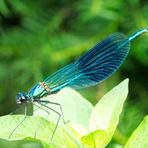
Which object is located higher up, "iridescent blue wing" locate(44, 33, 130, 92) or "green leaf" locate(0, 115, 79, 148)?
"iridescent blue wing" locate(44, 33, 130, 92)

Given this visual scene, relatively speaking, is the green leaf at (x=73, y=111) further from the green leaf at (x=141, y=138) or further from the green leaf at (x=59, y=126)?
the green leaf at (x=141, y=138)

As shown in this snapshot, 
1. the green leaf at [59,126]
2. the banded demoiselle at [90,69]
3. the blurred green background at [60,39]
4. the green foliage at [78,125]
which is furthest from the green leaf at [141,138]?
the blurred green background at [60,39]

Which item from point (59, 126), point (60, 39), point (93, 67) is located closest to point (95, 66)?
point (93, 67)

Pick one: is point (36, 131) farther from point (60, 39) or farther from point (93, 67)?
point (60, 39)

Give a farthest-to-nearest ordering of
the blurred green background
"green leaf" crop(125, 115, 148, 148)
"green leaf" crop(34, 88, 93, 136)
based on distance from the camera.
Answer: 1. the blurred green background
2. "green leaf" crop(34, 88, 93, 136)
3. "green leaf" crop(125, 115, 148, 148)

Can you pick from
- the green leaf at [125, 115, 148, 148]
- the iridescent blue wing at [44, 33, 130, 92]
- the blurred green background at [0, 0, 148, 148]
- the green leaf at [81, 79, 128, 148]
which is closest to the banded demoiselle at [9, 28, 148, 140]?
the iridescent blue wing at [44, 33, 130, 92]

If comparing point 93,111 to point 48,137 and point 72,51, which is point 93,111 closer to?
point 48,137

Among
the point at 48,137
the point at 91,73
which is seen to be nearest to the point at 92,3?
the point at 91,73

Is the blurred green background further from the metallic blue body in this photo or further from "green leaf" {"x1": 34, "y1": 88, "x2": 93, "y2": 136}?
"green leaf" {"x1": 34, "y1": 88, "x2": 93, "y2": 136}
